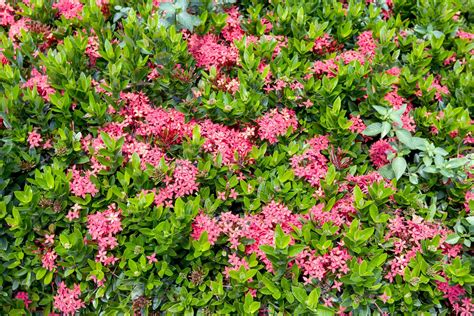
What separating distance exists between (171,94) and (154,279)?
117 cm

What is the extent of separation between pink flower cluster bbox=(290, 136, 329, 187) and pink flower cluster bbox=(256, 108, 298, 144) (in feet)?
0.56

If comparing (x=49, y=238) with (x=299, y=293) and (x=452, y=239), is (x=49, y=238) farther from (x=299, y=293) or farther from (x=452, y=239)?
(x=452, y=239)

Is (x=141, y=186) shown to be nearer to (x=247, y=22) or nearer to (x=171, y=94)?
(x=171, y=94)

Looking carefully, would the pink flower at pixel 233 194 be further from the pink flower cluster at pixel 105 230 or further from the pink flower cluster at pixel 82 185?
the pink flower cluster at pixel 82 185

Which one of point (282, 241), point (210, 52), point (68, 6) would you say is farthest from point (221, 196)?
point (68, 6)

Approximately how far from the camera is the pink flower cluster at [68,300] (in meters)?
2.44

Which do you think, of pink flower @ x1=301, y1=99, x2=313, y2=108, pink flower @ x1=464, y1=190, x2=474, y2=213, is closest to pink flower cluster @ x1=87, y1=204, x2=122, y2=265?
pink flower @ x1=301, y1=99, x2=313, y2=108

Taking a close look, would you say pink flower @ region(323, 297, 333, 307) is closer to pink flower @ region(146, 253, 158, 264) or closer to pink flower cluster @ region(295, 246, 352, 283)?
pink flower cluster @ region(295, 246, 352, 283)

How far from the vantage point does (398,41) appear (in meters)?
3.34

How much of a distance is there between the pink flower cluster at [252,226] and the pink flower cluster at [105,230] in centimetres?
41

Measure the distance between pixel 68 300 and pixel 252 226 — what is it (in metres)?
1.04

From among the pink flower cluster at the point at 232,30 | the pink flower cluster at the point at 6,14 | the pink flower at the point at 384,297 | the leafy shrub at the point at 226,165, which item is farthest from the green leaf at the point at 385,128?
the pink flower cluster at the point at 6,14

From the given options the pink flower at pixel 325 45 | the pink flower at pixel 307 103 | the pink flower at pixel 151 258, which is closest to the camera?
the pink flower at pixel 151 258

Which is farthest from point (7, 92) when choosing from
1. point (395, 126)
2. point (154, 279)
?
point (395, 126)
